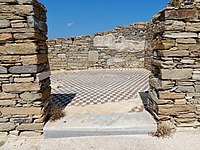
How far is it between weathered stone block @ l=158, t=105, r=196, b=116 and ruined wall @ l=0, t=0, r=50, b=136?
6.39 feet

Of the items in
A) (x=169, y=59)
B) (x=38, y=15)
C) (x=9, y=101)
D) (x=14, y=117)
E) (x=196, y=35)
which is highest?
(x=38, y=15)

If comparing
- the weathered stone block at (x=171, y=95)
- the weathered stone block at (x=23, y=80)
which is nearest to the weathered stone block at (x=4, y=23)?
the weathered stone block at (x=23, y=80)

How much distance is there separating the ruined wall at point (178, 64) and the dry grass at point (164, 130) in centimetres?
9

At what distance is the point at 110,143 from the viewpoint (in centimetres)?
232

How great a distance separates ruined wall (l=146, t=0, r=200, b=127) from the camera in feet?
7.67

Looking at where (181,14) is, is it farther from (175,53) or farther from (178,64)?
(178,64)

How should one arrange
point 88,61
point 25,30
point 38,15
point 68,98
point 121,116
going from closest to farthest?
point 25,30, point 38,15, point 121,116, point 68,98, point 88,61

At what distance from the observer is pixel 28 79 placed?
2.43m

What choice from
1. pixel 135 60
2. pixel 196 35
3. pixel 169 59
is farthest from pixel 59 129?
pixel 135 60

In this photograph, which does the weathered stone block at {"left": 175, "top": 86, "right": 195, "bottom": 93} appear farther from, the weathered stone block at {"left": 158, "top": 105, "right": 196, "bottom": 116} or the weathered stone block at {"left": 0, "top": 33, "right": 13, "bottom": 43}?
the weathered stone block at {"left": 0, "top": 33, "right": 13, "bottom": 43}

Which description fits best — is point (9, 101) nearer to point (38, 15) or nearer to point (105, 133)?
point (38, 15)

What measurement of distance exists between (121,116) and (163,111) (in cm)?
73

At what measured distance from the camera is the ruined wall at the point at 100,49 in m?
9.19

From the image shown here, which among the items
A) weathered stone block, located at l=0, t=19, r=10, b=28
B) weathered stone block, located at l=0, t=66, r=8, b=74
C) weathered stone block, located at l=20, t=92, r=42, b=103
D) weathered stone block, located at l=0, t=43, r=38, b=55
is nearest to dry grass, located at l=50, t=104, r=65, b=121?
weathered stone block, located at l=20, t=92, r=42, b=103
